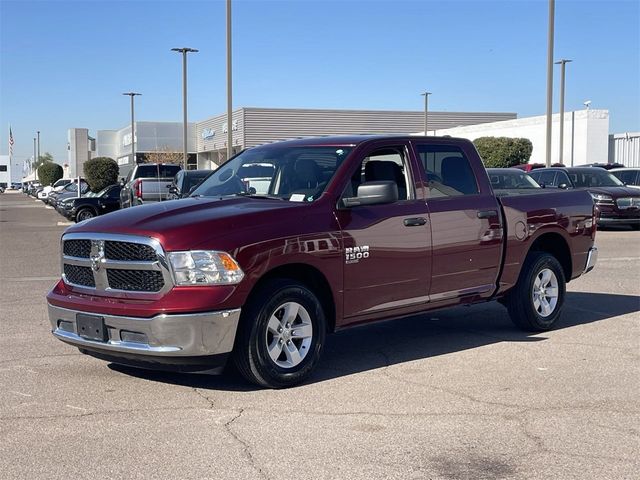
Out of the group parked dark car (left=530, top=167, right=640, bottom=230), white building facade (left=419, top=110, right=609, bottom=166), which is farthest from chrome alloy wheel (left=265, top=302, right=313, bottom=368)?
white building facade (left=419, top=110, right=609, bottom=166)

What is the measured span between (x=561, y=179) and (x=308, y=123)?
42.0 metres

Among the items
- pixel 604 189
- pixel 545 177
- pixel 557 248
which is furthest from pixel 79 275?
pixel 545 177

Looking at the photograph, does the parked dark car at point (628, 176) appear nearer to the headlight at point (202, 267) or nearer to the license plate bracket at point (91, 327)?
the headlight at point (202, 267)

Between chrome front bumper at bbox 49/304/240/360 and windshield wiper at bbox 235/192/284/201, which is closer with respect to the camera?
chrome front bumper at bbox 49/304/240/360

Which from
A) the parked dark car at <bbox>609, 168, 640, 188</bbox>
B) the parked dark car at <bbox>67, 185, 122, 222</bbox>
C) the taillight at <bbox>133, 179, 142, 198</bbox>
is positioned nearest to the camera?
the taillight at <bbox>133, 179, 142, 198</bbox>

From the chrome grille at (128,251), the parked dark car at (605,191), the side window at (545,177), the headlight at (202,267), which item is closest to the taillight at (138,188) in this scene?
the parked dark car at (605,191)

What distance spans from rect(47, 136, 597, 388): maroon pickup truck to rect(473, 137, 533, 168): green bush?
37.2 m

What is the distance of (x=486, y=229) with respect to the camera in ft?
25.0

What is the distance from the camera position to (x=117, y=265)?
232 inches

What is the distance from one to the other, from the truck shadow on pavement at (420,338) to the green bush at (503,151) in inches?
1365

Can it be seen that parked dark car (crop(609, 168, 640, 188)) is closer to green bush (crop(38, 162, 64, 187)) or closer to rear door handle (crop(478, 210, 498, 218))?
rear door handle (crop(478, 210, 498, 218))

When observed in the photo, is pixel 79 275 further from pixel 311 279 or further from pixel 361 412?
pixel 361 412

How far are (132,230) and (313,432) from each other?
2.04 metres

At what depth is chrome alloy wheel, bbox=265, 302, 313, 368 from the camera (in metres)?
6.07
